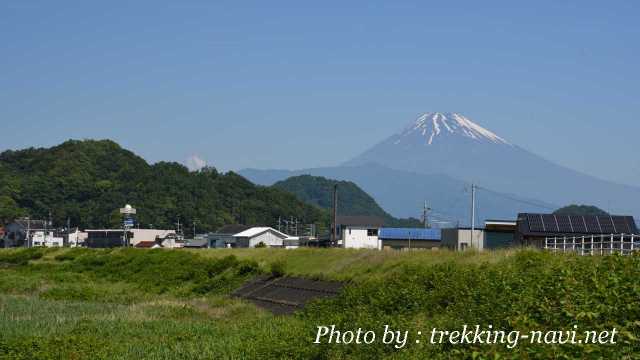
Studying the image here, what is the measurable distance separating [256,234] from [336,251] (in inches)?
2703

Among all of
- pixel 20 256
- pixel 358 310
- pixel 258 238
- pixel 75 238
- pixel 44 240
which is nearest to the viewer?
pixel 358 310

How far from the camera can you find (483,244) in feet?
203

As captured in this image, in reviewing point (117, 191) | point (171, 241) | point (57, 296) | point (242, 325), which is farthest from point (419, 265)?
point (117, 191)

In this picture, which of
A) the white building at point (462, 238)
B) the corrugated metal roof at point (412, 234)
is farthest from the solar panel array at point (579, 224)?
the corrugated metal roof at point (412, 234)

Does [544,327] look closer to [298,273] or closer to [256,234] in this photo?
[298,273]

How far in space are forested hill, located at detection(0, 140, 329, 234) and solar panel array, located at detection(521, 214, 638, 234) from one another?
105 meters

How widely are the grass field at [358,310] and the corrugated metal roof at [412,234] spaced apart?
3851 centimetres

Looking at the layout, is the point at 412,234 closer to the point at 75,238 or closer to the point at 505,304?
the point at 505,304

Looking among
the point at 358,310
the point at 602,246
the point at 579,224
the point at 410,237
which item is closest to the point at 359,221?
the point at 410,237

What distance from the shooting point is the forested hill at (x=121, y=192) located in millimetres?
151750

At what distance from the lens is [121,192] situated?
158 m

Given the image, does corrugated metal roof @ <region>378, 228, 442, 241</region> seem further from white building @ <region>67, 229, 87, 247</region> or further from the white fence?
white building @ <region>67, 229, 87, 247</region>

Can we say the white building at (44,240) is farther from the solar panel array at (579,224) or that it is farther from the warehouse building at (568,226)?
the solar panel array at (579,224)

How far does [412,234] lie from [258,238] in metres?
32.2
